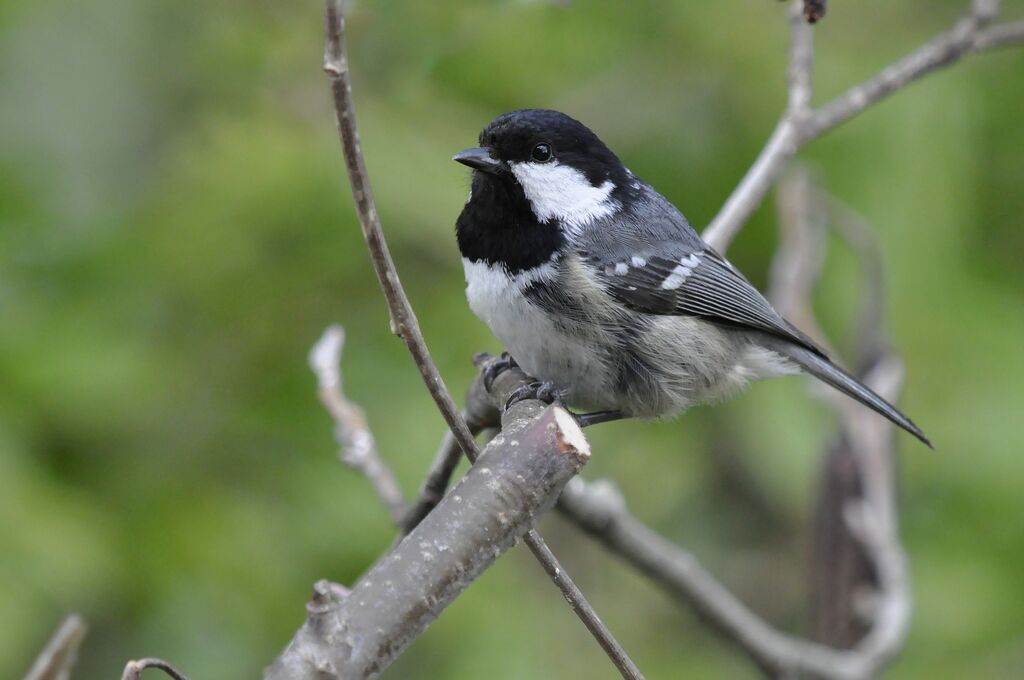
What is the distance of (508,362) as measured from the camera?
2.37m

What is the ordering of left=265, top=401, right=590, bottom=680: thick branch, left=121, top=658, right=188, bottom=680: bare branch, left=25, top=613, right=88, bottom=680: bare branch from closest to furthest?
left=265, top=401, right=590, bottom=680: thick branch < left=121, top=658, right=188, bottom=680: bare branch < left=25, top=613, right=88, bottom=680: bare branch

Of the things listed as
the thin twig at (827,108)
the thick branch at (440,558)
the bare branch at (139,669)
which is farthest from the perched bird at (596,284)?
the bare branch at (139,669)

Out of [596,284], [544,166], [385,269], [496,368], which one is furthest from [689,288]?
[385,269]

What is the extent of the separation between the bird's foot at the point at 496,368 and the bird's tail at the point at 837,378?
0.68 meters

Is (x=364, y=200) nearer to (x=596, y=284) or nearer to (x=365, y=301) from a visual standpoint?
(x=596, y=284)

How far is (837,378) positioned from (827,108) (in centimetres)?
60

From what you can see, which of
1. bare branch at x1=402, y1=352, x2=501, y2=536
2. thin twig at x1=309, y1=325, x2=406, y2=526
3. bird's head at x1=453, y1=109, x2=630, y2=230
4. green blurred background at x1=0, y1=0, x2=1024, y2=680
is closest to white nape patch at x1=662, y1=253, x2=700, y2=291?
bird's head at x1=453, y1=109, x2=630, y2=230

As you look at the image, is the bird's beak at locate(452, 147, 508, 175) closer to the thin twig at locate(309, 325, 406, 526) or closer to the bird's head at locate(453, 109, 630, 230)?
the bird's head at locate(453, 109, 630, 230)

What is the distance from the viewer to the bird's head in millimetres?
2404

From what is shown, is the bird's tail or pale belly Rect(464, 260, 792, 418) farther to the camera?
the bird's tail

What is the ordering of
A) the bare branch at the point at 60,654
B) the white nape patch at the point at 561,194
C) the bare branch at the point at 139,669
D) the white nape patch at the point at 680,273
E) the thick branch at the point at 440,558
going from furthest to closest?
the white nape patch at the point at 680,273
the white nape patch at the point at 561,194
the bare branch at the point at 60,654
the bare branch at the point at 139,669
the thick branch at the point at 440,558

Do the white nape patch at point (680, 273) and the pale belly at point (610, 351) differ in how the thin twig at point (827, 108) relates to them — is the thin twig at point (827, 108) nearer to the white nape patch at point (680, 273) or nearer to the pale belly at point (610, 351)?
the white nape patch at point (680, 273)

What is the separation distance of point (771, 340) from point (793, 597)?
4.05 feet

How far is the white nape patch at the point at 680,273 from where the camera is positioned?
254 cm
